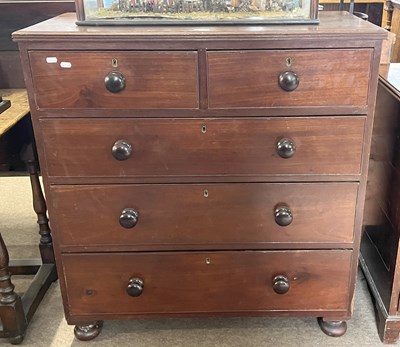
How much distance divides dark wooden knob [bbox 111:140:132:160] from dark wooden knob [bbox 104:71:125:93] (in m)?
0.14

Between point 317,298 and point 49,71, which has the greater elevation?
point 49,71

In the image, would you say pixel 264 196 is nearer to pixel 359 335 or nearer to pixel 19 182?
pixel 359 335

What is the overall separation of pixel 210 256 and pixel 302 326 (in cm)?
44

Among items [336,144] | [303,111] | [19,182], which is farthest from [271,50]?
[19,182]

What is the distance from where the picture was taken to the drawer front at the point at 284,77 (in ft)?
4.03

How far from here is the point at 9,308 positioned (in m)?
1.56

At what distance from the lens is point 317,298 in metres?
1.52

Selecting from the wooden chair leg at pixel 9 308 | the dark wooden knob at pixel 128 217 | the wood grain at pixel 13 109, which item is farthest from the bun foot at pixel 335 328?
the wood grain at pixel 13 109

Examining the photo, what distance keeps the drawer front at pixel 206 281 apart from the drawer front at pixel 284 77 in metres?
0.45

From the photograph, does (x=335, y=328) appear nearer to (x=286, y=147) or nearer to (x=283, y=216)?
(x=283, y=216)

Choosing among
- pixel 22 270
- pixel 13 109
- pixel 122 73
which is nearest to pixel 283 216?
pixel 122 73

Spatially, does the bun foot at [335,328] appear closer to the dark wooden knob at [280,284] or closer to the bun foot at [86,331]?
the dark wooden knob at [280,284]

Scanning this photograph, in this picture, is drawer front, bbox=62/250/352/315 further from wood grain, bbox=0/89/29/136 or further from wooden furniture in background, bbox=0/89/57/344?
wood grain, bbox=0/89/29/136

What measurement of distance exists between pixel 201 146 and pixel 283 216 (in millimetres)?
299
